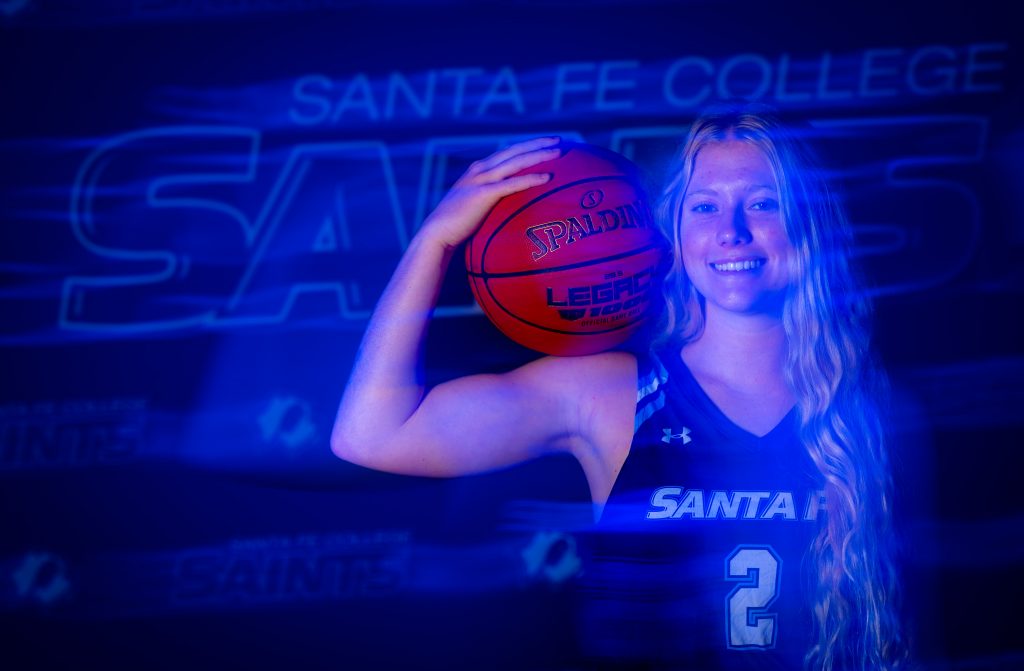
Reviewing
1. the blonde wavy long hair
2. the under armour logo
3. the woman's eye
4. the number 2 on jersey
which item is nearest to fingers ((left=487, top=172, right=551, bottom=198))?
the blonde wavy long hair

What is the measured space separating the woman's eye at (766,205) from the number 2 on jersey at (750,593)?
67cm

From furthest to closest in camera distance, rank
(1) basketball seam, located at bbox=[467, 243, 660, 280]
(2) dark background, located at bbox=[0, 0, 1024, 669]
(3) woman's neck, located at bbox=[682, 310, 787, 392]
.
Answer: (2) dark background, located at bbox=[0, 0, 1024, 669] < (3) woman's neck, located at bbox=[682, 310, 787, 392] < (1) basketball seam, located at bbox=[467, 243, 660, 280]

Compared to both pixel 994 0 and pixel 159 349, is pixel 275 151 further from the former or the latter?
pixel 994 0

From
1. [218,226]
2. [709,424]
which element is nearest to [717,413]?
[709,424]

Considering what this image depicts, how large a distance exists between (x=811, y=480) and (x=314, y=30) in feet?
4.99

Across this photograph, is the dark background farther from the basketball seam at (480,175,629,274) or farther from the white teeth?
the white teeth

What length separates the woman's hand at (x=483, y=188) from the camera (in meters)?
1.55

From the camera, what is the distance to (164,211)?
195cm

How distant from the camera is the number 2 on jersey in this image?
1.63m

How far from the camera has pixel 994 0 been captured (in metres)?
2.00

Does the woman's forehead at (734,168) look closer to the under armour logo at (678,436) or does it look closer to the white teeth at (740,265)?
the white teeth at (740,265)

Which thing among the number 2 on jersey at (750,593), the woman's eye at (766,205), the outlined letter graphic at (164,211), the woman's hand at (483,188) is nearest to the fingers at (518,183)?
the woman's hand at (483,188)

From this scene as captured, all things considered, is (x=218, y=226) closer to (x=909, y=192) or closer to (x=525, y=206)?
(x=525, y=206)

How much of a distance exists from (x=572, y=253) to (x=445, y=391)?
14.8 inches
